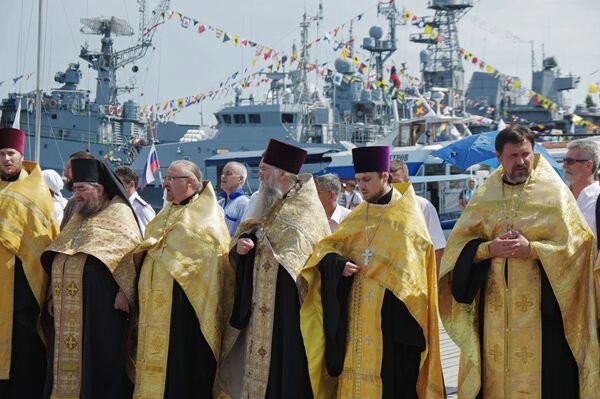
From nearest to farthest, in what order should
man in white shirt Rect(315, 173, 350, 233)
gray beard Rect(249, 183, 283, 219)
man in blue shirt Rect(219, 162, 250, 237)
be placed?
1. gray beard Rect(249, 183, 283, 219)
2. man in white shirt Rect(315, 173, 350, 233)
3. man in blue shirt Rect(219, 162, 250, 237)

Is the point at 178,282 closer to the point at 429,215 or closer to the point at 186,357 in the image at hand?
the point at 186,357

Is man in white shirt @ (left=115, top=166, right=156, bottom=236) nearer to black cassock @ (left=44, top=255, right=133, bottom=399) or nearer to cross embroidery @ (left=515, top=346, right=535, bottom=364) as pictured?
black cassock @ (left=44, top=255, right=133, bottom=399)

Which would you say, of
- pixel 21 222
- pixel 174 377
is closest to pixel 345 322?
pixel 174 377

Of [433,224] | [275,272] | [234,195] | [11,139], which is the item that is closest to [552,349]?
[275,272]

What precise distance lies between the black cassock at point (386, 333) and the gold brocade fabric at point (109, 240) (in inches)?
61.5

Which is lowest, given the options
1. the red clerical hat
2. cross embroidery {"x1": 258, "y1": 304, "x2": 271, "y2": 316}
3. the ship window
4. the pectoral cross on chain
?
cross embroidery {"x1": 258, "y1": 304, "x2": 271, "y2": 316}

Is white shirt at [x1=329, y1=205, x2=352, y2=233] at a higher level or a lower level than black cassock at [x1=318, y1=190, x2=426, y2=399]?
higher

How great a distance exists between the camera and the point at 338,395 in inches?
235

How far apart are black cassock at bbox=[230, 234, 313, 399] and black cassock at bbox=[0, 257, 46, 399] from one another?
5.46 feet

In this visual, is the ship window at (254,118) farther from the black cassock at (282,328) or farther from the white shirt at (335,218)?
the black cassock at (282,328)

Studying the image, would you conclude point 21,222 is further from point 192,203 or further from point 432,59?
point 432,59

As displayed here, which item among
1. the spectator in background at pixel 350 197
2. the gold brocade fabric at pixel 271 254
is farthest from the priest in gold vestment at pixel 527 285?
the spectator in background at pixel 350 197

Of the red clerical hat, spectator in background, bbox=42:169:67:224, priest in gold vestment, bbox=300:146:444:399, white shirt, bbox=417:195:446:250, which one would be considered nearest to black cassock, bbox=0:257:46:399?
the red clerical hat

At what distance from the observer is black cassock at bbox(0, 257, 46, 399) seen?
685 centimetres
